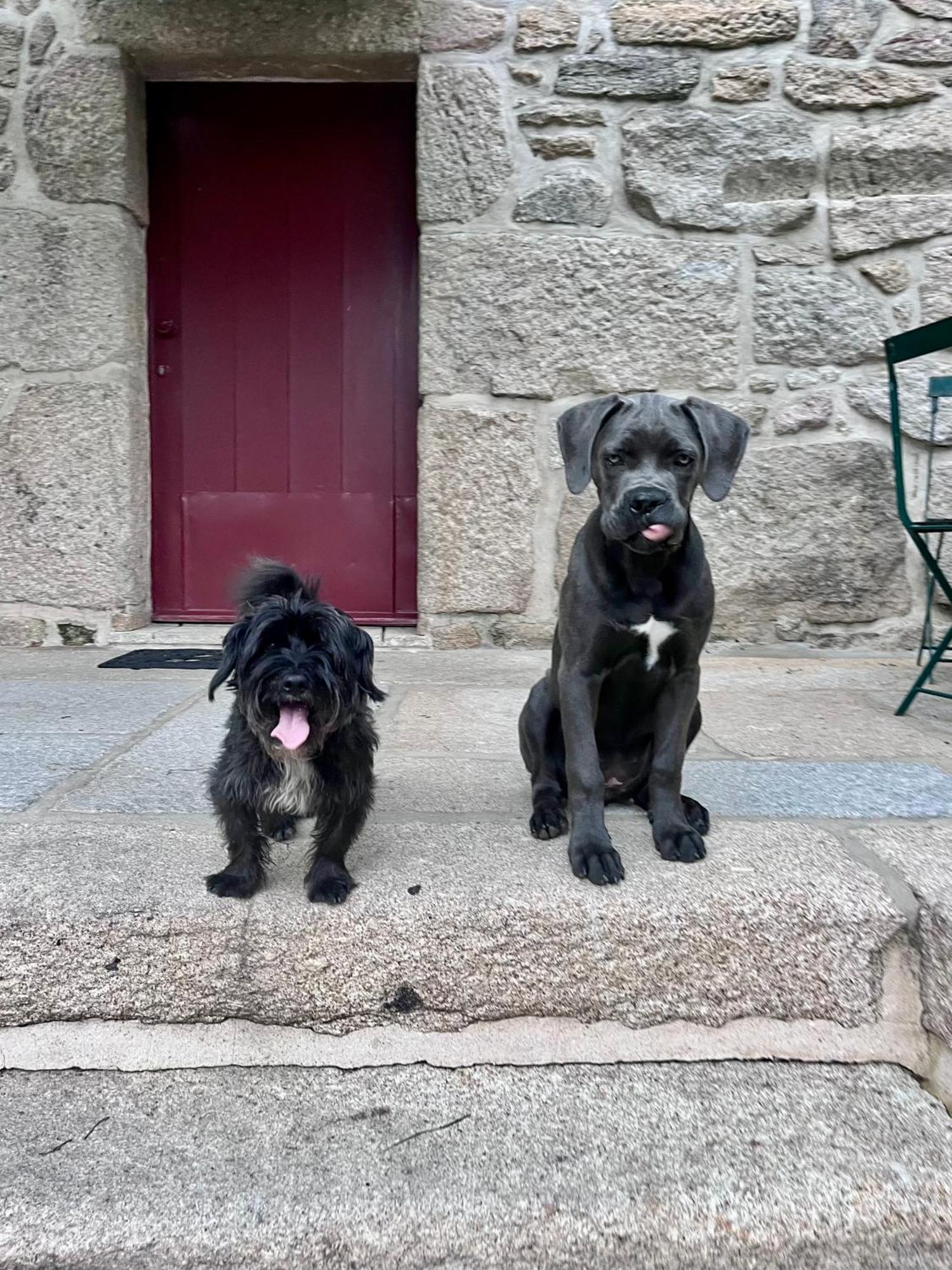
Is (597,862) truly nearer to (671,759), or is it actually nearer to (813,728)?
(671,759)

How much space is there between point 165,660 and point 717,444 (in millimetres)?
2954

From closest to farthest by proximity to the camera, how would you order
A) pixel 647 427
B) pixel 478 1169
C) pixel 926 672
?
pixel 478 1169 < pixel 647 427 < pixel 926 672

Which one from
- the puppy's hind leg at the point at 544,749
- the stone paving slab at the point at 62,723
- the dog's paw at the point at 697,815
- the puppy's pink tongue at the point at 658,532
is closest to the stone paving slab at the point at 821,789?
the dog's paw at the point at 697,815

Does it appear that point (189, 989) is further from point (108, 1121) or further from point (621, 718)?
point (621, 718)

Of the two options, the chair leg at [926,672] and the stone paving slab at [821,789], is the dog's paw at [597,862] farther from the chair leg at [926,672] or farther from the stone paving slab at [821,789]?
the chair leg at [926,672]

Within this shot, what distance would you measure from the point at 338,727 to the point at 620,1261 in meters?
1.01

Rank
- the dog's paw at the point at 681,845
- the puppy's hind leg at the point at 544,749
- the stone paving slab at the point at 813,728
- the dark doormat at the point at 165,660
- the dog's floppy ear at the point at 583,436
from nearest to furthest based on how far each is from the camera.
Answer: the dog's paw at the point at 681,845, the dog's floppy ear at the point at 583,436, the puppy's hind leg at the point at 544,749, the stone paving slab at the point at 813,728, the dark doormat at the point at 165,660

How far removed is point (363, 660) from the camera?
180cm

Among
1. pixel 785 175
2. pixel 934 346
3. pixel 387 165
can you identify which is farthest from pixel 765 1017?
pixel 387 165

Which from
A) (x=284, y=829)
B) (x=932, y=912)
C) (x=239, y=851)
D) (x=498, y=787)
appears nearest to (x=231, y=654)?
(x=239, y=851)

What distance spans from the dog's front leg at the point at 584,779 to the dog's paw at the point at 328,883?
48 centimetres

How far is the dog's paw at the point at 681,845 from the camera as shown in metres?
1.92

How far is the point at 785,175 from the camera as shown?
13.5 ft

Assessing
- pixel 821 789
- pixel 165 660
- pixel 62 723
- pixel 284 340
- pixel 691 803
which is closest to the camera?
pixel 691 803
